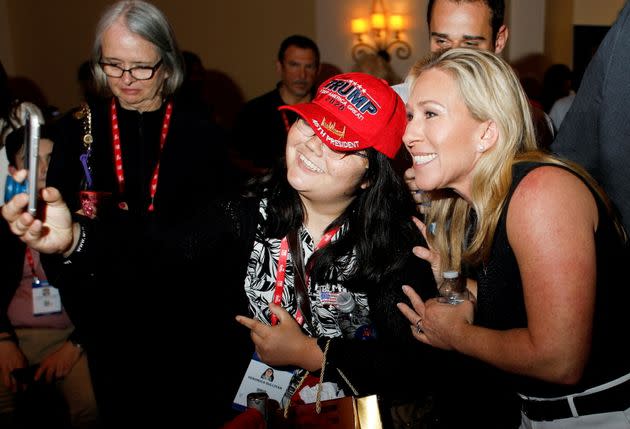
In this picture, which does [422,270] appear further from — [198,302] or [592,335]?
[198,302]

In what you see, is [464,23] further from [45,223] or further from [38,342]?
[38,342]

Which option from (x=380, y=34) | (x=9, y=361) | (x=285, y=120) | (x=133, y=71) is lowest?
(x=9, y=361)

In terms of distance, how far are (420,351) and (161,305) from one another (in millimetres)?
996

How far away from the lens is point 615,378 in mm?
1453

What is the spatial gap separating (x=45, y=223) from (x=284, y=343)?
76cm

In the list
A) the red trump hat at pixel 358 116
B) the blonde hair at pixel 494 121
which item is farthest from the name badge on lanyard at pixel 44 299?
the blonde hair at pixel 494 121

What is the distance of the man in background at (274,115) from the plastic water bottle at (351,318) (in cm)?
251

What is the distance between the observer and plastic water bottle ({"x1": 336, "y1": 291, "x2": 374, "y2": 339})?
185 centimetres

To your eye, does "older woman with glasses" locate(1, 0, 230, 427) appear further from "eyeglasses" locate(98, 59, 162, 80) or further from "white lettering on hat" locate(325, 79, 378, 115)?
"white lettering on hat" locate(325, 79, 378, 115)

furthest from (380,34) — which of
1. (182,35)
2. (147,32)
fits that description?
(147,32)

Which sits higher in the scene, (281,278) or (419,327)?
(281,278)

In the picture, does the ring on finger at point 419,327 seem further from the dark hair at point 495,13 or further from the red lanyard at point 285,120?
the red lanyard at point 285,120

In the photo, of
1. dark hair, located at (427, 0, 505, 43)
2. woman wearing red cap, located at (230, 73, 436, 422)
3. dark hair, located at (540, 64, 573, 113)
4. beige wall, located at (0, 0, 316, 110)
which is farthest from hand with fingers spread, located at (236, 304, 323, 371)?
beige wall, located at (0, 0, 316, 110)

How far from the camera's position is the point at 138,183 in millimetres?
2496
